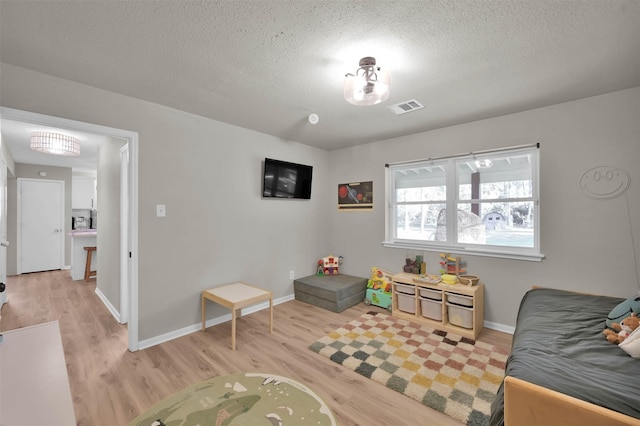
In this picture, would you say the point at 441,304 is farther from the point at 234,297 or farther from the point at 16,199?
the point at 16,199

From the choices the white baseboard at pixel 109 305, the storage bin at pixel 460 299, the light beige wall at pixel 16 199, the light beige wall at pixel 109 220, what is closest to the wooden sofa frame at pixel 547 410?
the storage bin at pixel 460 299

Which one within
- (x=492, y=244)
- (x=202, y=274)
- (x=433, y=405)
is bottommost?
(x=433, y=405)

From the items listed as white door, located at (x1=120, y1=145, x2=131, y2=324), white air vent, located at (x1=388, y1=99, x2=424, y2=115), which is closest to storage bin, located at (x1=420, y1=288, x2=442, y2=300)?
white air vent, located at (x1=388, y1=99, x2=424, y2=115)

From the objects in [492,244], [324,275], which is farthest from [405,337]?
[324,275]

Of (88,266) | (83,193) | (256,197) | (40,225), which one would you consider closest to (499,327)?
(256,197)

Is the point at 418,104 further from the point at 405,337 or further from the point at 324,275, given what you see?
the point at 324,275

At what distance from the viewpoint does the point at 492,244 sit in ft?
10.5

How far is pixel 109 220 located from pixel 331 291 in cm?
317

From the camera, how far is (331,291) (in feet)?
12.0

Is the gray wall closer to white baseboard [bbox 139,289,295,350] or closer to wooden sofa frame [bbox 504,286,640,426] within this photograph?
white baseboard [bbox 139,289,295,350]

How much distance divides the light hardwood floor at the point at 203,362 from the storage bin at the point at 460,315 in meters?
0.19

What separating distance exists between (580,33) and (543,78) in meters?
0.60

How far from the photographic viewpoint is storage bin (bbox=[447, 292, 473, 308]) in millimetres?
2936

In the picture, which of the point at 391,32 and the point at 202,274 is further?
the point at 202,274
